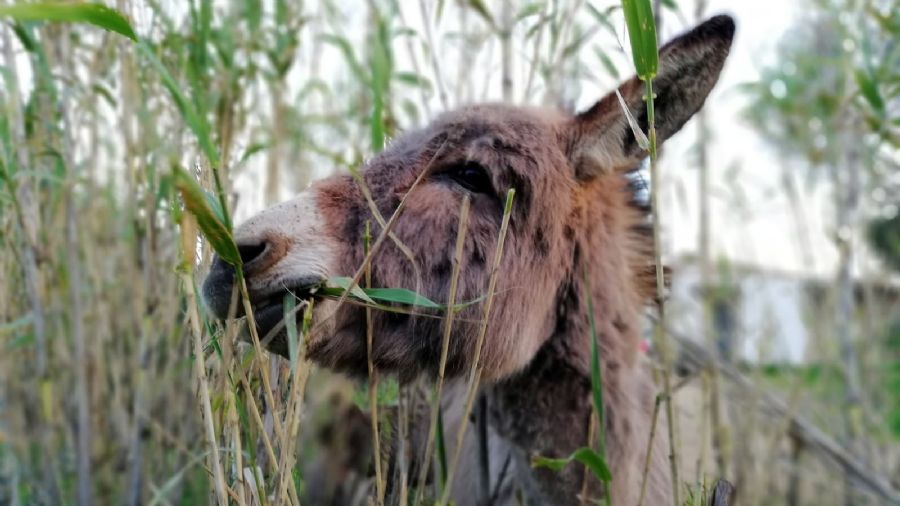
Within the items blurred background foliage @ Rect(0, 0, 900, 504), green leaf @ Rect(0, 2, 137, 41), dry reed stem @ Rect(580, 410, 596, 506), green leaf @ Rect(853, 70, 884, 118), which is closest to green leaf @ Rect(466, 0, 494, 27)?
blurred background foliage @ Rect(0, 0, 900, 504)

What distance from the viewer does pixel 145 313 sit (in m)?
2.20

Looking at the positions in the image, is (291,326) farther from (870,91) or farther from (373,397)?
(870,91)

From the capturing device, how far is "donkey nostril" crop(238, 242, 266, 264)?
1.25 metres

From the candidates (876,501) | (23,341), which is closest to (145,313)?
(23,341)

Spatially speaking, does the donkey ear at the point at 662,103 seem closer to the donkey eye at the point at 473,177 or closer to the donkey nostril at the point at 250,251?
the donkey eye at the point at 473,177

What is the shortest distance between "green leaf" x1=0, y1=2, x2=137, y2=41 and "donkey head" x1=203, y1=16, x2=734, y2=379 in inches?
16.9

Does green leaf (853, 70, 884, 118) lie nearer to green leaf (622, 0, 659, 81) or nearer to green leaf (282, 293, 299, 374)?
green leaf (622, 0, 659, 81)

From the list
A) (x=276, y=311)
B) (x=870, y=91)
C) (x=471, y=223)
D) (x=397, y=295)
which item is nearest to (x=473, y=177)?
(x=471, y=223)

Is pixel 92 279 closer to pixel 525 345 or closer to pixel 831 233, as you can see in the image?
pixel 525 345

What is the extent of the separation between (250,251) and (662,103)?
0.93 m

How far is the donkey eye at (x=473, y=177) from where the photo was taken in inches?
62.3

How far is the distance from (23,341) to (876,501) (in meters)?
3.10

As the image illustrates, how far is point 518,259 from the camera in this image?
5.09 ft

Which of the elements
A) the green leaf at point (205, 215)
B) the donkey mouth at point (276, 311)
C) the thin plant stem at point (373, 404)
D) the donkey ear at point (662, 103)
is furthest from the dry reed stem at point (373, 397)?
the donkey ear at point (662, 103)
